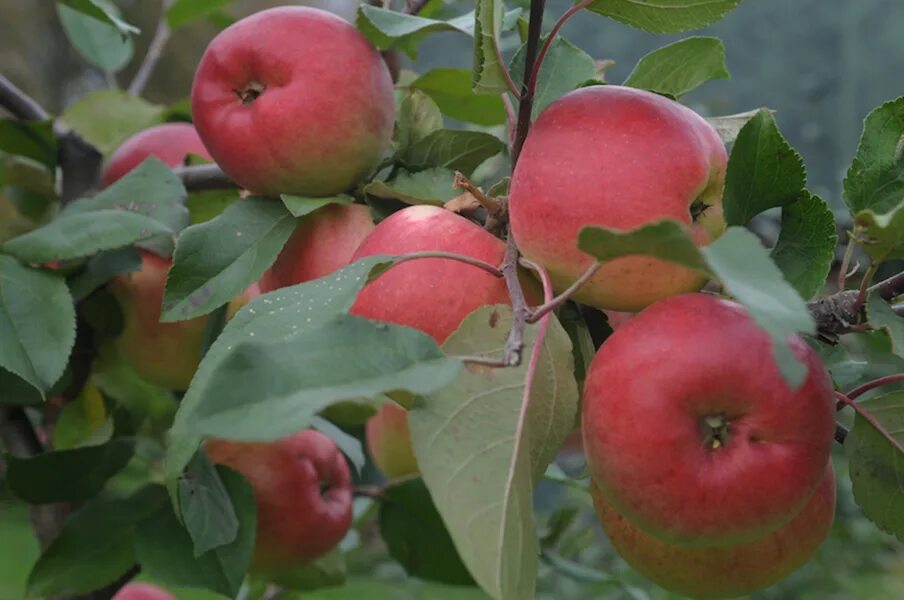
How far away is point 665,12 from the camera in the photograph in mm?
474

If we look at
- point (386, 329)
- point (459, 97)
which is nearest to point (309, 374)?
point (386, 329)

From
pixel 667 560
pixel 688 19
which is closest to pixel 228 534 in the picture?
pixel 667 560

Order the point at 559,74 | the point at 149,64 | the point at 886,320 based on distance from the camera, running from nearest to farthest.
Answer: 1. the point at 886,320
2. the point at 559,74
3. the point at 149,64

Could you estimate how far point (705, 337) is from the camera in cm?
38

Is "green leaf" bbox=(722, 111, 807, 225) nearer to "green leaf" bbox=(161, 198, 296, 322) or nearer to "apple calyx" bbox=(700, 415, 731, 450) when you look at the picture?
"apple calyx" bbox=(700, 415, 731, 450)

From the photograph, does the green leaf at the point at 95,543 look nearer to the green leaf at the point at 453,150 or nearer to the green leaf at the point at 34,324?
the green leaf at the point at 34,324

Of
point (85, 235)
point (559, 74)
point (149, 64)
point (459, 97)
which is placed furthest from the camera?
point (149, 64)

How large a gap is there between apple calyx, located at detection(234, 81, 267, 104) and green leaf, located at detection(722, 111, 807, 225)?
298 mm

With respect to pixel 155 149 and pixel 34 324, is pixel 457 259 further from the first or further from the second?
pixel 155 149

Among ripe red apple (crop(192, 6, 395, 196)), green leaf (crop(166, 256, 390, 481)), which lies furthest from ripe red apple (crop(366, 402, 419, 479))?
green leaf (crop(166, 256, 390, 481))

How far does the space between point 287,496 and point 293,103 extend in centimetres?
31

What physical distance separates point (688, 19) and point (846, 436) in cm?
21

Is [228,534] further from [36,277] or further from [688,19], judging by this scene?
[688,19]

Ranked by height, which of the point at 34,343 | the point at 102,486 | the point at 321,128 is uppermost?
the point at 321,128
